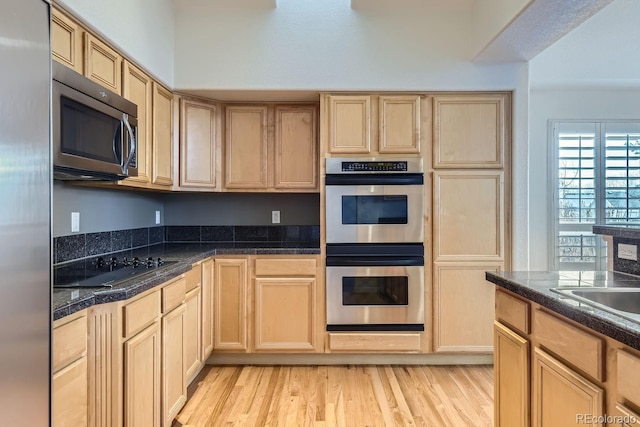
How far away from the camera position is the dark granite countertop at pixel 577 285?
0.96m

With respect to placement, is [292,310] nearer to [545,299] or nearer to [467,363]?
[467,363]

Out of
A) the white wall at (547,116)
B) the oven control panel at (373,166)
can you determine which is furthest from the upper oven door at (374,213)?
the white wall at (547,116)

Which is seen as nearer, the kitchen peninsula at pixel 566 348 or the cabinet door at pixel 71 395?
the kitchen peninsula at pixel 566 348

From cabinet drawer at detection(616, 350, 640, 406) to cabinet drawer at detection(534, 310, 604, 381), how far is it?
0.27 feet

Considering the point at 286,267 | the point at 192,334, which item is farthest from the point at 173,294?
the point at 286,267

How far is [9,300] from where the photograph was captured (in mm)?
885

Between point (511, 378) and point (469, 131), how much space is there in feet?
6.18

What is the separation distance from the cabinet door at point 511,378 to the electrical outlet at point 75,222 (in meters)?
2.33

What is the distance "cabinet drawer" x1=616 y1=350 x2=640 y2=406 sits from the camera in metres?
0.92

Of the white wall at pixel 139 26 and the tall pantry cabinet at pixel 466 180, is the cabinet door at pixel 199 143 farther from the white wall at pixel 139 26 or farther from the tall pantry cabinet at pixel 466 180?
the tall pantry cabinet at pixel 466 180

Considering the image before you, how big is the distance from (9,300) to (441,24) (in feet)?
9.94

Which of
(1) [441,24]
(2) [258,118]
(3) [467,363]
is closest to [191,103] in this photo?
(2) [258,118]

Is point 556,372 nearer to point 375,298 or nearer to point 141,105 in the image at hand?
point 375,298

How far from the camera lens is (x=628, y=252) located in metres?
1.62
